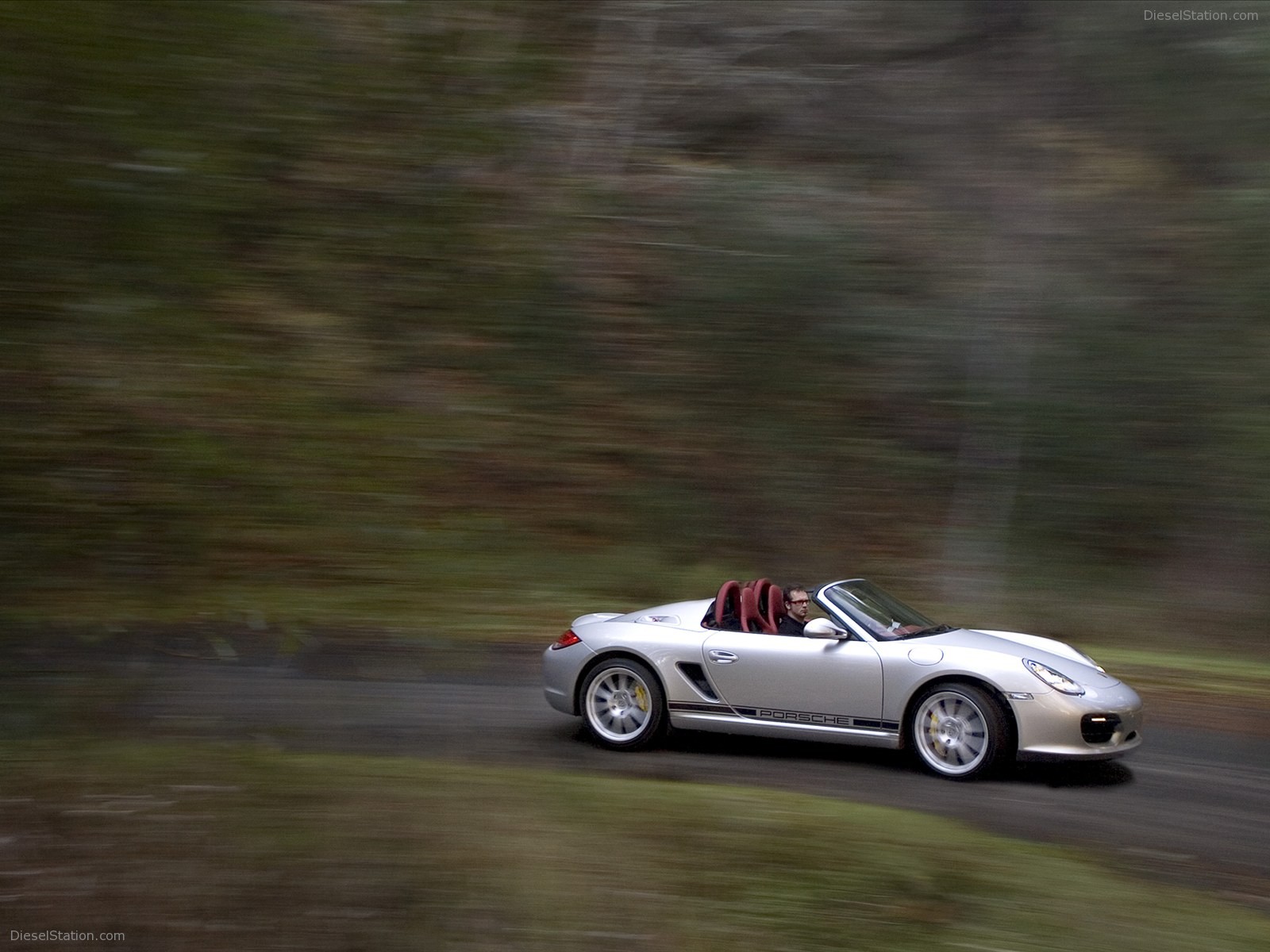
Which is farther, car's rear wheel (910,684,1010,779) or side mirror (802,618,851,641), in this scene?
side mirror (802,618,851,641)

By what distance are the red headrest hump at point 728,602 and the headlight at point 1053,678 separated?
193cm

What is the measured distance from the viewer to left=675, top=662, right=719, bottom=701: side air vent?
8.11 meters

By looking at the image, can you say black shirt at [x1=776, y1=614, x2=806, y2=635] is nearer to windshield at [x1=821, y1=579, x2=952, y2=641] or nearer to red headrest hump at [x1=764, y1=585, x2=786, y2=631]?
red headrest hump at [x1=764, y1=585, x2=786, y2=631]

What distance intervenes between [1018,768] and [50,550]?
20.0 feet

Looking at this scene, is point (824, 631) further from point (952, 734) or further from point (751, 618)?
point (952, 734)

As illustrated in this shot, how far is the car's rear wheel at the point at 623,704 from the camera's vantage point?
8.26m

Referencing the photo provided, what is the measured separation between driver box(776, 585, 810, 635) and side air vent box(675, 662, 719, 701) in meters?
0.59

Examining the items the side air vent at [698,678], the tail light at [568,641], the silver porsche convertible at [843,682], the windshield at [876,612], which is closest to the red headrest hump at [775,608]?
the silver porsche convertible at [843,682]

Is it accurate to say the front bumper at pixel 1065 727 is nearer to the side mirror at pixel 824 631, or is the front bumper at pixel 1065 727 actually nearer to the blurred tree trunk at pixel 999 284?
the side mirror at pixel 824 631

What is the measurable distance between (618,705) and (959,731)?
2.31 meters

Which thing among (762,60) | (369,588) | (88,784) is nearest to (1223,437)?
(762,60)

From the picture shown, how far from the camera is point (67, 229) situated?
4035 mm

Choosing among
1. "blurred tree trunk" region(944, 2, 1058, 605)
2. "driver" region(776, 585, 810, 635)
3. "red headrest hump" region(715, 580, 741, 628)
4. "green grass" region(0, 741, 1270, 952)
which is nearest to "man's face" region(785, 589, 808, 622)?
"driver" region(776, 585, 810, 635)

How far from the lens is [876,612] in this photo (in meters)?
8.14
